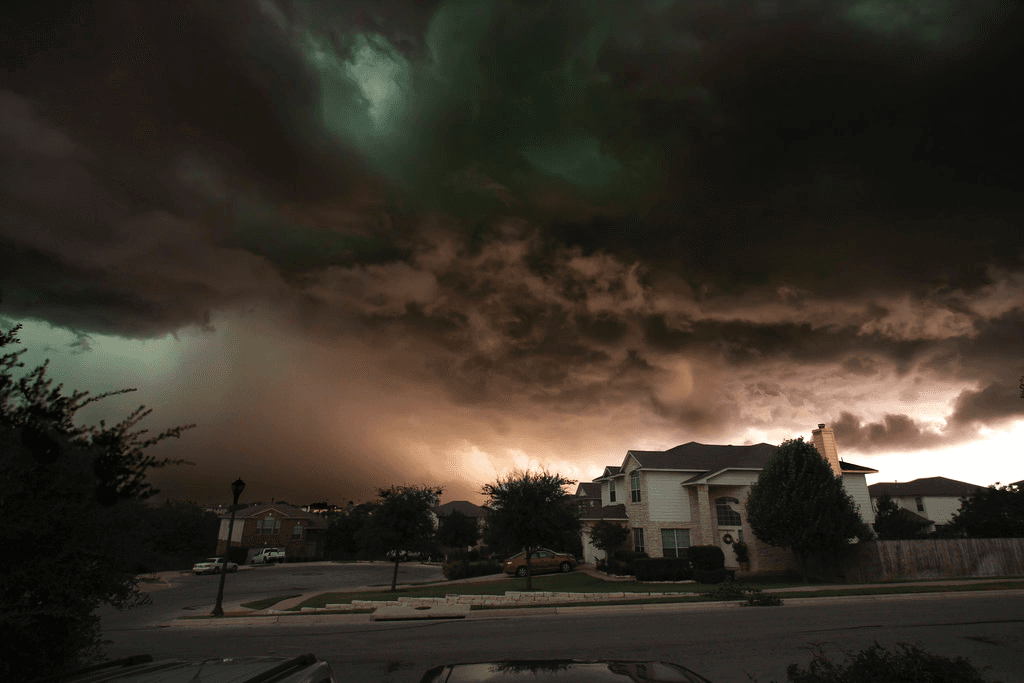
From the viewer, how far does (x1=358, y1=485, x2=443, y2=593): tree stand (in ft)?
88.6

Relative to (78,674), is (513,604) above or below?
below

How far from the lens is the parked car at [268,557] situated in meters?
57.0

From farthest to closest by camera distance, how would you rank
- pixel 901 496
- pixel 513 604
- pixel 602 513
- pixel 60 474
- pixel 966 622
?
1. pixel 901 496
2. pixel 602 513
3. pixel 513 604
4. pixel 966 622
5. pixel 60 474

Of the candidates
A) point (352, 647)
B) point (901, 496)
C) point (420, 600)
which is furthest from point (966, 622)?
point (901, 496)

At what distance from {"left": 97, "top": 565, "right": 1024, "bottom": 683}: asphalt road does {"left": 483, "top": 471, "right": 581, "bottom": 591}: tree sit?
7.94m

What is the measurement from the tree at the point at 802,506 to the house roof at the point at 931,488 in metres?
45.4

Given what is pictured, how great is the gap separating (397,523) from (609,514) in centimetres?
1783

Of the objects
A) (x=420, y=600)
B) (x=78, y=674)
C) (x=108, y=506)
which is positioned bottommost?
(x=420, y=600)

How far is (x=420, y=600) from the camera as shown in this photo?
21.4 metres

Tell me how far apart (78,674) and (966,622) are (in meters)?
18.4

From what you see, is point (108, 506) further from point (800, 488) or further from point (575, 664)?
point (800, 488)

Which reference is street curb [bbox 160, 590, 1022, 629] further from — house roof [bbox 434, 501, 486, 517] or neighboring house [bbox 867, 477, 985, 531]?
house roof [bbox 434, 501, 486, 517]

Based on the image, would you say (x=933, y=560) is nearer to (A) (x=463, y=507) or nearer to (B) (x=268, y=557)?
(B) (x=268, y=557)

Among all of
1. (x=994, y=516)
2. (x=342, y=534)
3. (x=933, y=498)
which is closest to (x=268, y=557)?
(x=342, y=534)
